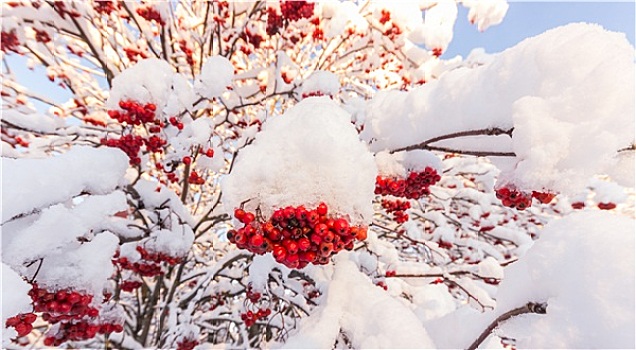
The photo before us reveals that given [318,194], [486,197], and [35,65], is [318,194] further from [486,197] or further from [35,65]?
[35,65]

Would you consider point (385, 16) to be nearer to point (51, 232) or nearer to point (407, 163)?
point (407, 163)

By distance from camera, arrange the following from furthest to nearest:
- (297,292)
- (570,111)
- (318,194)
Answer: (297,292) < (318,194) < (570,111)

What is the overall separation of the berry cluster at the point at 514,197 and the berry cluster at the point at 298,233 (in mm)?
685

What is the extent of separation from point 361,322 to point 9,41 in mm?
5267

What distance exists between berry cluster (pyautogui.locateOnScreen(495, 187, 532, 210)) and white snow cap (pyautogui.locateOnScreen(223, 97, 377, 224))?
2.06 feet

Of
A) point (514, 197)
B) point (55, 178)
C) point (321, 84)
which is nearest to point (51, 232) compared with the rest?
point (55, 178)

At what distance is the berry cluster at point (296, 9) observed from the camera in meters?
3.95

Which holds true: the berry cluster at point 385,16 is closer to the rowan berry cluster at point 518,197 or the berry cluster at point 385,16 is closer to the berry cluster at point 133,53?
the berry cluster at point 133,53

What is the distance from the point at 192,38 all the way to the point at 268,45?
1.18 metres

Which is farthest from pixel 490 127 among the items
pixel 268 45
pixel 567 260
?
pixel 268 45

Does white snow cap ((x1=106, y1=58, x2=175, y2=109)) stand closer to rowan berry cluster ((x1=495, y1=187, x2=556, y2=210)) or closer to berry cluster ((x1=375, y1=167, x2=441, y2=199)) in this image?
berry cluster ((x1=375, y1=167, x2=441, y2=199))

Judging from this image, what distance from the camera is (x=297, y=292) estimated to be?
11.3 feet

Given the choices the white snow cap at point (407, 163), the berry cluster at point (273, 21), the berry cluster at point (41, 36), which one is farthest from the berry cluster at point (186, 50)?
the white snow cap at point (407, 163)

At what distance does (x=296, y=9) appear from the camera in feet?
13.1
